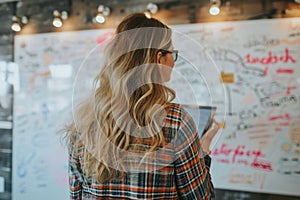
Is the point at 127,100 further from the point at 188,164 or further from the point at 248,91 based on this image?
the point at 248,91

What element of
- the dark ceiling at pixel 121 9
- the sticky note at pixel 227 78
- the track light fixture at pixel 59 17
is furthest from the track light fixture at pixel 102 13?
the sticky note at pixel 227 78

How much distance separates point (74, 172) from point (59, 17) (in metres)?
1.83

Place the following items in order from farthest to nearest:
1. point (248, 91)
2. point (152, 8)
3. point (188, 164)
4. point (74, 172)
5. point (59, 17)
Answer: point (59, 17) → point (152, 8) → point (248, 91) → point (74, 172) → point (188, 164)

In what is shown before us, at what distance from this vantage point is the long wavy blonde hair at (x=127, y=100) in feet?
2.47

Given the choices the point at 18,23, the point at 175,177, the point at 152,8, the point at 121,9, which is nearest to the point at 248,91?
the point at 152,8

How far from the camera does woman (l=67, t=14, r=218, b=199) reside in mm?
742

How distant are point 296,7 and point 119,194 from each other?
1.71 meters

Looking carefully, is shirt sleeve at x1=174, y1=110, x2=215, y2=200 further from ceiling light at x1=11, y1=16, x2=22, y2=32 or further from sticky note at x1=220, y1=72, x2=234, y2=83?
ceiling light at x1=11, y1=16, x2=22, y2=32

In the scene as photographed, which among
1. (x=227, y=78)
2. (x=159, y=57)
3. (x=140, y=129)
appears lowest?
(x=140, y=129)

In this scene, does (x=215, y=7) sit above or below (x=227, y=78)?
above

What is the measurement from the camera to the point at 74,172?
2.91ft

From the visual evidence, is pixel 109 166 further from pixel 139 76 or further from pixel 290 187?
pixel 290 187

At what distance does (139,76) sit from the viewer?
76cm

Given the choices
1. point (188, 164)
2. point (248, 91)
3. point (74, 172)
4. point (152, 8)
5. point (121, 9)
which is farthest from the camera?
point (121, 9)
